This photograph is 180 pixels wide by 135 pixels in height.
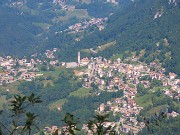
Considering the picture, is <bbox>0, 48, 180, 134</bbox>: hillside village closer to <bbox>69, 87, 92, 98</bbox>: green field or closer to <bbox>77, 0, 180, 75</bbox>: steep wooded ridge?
<bbox>69, 87, 92, 98</bbox>: green field

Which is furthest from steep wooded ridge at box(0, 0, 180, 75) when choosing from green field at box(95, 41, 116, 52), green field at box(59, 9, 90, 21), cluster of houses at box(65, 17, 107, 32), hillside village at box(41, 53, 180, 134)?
hillside village at box(41, 53, 180, 134)

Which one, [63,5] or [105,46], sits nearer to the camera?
[105,46]

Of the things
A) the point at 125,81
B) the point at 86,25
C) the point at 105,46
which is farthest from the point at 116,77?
the point at 86,25

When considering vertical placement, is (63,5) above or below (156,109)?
above

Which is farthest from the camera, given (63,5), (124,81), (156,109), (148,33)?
Result: (63,5)

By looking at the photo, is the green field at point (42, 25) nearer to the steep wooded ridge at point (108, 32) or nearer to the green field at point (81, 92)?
the steep wooded ridge at point (108, 32)

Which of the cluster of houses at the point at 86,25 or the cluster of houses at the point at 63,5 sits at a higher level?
the cluster of houses at the point at 63,5

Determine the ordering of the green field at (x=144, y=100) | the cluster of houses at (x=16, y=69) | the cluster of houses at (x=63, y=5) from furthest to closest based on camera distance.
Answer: the cluster of houses at (x=63, y=5), the cluster of houses at (x=16, y=69), the green field at (x=144, y=100)

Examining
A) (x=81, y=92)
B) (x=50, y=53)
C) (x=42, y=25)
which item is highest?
(x=42, y=25)

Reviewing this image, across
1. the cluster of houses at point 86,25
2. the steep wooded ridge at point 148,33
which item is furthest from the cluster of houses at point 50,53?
the cluster of houses at point 86,25

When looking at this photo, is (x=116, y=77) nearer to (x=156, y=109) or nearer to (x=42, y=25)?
(x=156, y=109)
